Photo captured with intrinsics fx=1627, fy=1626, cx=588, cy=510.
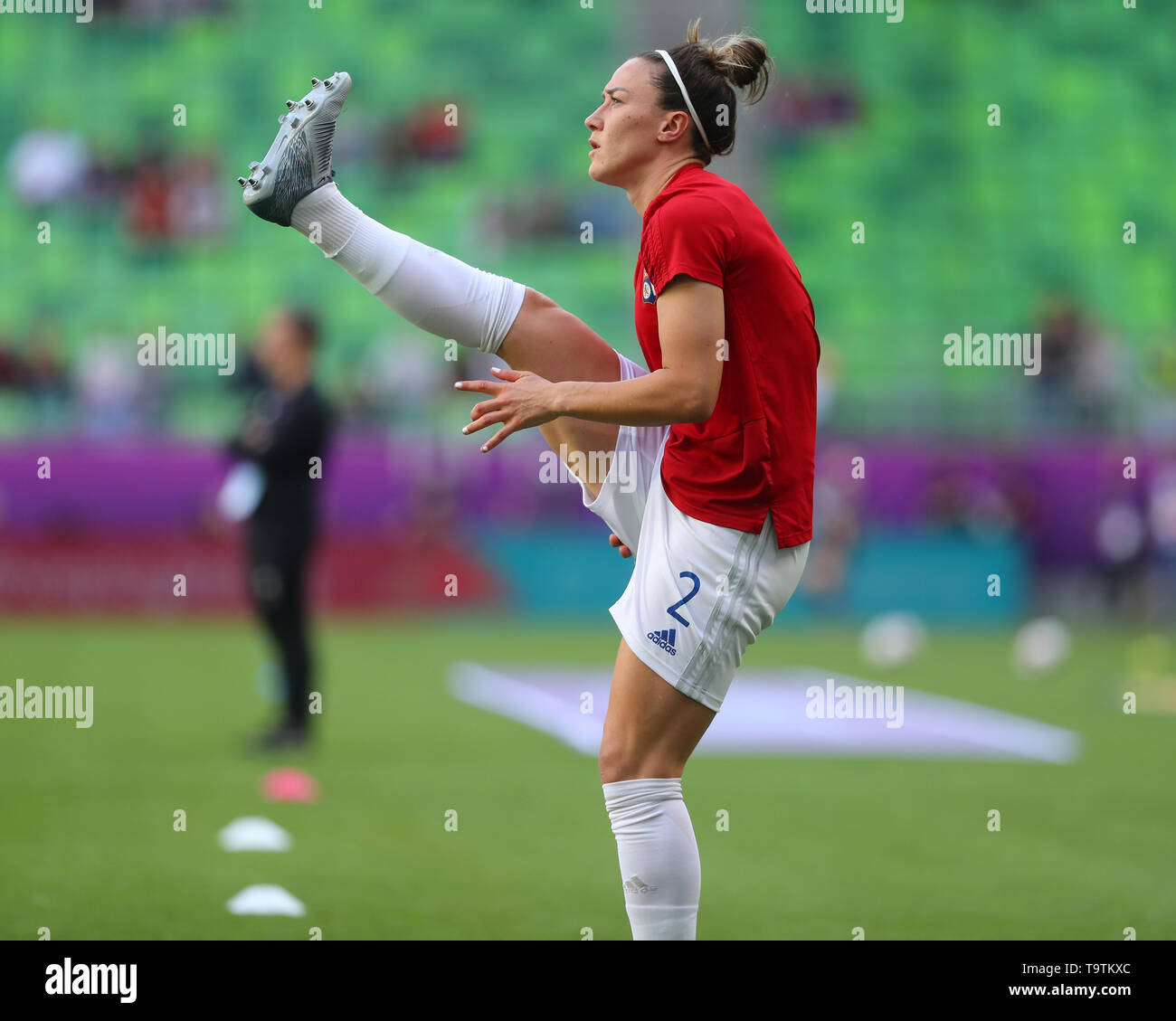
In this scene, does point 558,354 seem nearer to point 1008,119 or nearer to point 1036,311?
point 1036,311

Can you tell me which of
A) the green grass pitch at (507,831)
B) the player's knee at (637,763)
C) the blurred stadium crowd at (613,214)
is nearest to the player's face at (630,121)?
the player's knee at (637,763)

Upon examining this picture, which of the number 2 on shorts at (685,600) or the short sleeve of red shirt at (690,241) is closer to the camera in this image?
the short sleeve of red shirt at (690,241)

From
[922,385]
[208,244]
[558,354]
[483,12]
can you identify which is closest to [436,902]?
[558,354]

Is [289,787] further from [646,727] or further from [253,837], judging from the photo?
[646,727]

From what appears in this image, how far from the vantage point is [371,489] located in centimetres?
1723

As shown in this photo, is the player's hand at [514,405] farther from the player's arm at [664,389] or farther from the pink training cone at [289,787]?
the pink training cone at [289,787]

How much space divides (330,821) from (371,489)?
10.4 metres

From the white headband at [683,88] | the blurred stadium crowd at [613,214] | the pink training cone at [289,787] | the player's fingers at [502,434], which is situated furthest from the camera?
the blurred stadium crowd at [613,214]

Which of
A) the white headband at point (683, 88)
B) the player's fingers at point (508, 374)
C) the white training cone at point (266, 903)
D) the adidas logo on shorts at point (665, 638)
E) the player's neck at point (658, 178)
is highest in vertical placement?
the white headband at point (683, 88)

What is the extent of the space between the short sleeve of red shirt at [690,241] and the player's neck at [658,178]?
0.82 feet

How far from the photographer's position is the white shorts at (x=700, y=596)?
393cm

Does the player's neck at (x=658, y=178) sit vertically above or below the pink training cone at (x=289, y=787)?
above

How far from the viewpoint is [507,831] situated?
7.00 meters

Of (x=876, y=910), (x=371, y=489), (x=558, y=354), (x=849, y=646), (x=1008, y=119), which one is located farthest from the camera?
(x=1008, y=119)
